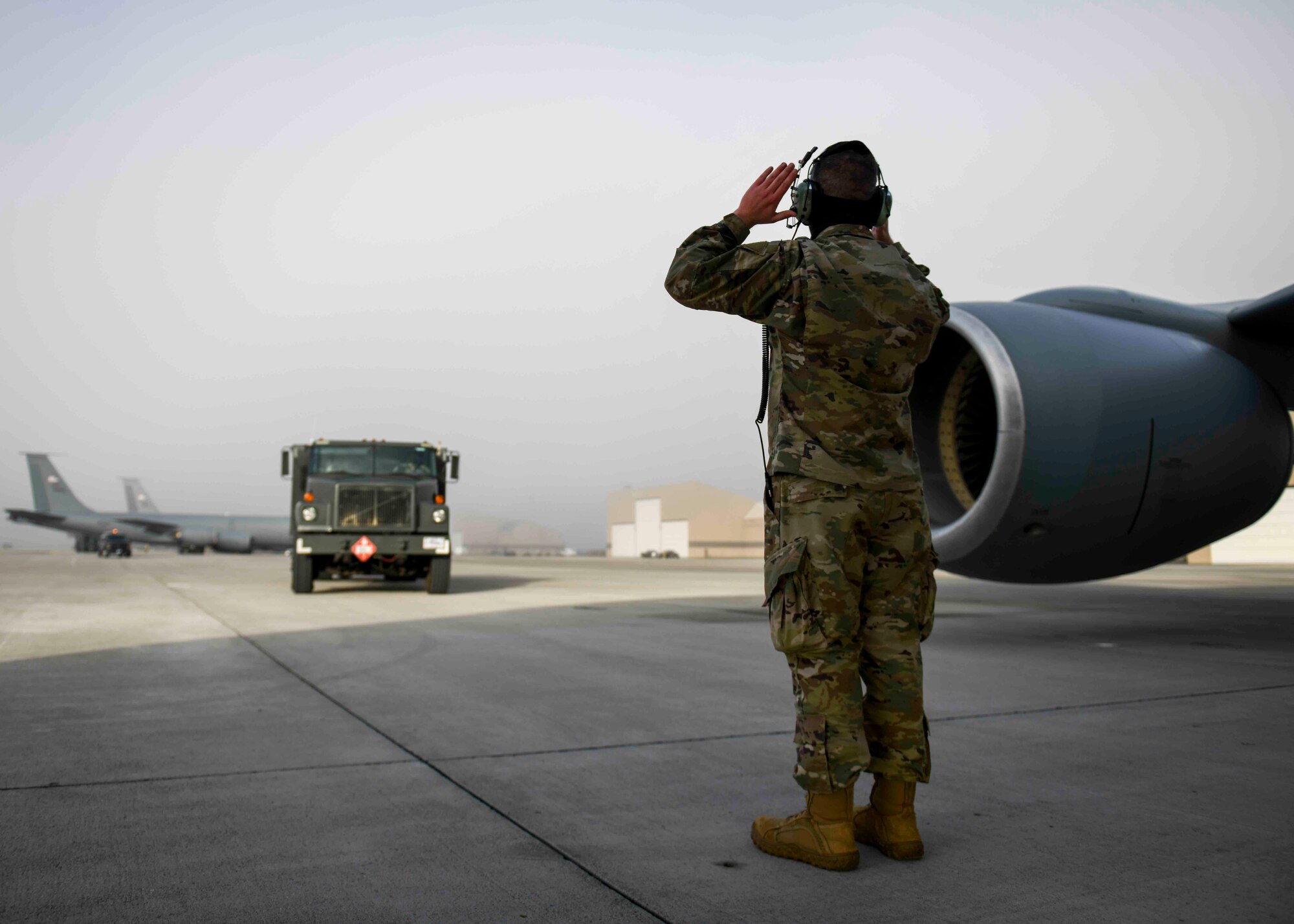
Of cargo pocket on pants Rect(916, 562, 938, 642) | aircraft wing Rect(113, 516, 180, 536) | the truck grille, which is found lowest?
aircraft wing Rect(113, 516, 180, 536)

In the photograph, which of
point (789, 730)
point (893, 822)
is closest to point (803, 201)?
point (893, 822)

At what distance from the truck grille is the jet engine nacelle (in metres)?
7.46

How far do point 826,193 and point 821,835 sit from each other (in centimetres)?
169

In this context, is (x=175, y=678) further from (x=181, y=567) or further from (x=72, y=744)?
(x=181, y=567)

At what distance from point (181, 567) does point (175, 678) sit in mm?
21294

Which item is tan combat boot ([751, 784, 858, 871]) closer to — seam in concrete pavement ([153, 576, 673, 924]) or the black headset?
seam in concrete pavement ([153, 576, 673, 924])

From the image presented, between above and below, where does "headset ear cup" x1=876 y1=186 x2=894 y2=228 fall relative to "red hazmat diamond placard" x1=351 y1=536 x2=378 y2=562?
above

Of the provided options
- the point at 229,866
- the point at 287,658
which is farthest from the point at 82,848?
the point at 287,658

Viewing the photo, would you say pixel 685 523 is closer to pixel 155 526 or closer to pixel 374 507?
pixel 155 526

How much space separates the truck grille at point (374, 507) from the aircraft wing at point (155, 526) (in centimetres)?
4204

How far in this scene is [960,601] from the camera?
1199 centimetres

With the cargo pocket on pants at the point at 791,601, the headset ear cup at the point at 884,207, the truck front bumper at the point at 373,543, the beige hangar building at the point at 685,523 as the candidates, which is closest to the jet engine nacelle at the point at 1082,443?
the headset ear cup at the point at 884,207

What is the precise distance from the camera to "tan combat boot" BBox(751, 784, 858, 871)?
2.24 meters

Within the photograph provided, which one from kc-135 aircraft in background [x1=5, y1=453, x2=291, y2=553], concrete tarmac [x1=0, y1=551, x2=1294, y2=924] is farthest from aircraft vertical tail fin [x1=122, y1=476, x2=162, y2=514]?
concrete tarmac [x1=0, y1=551, x2=1294, y2=924]
